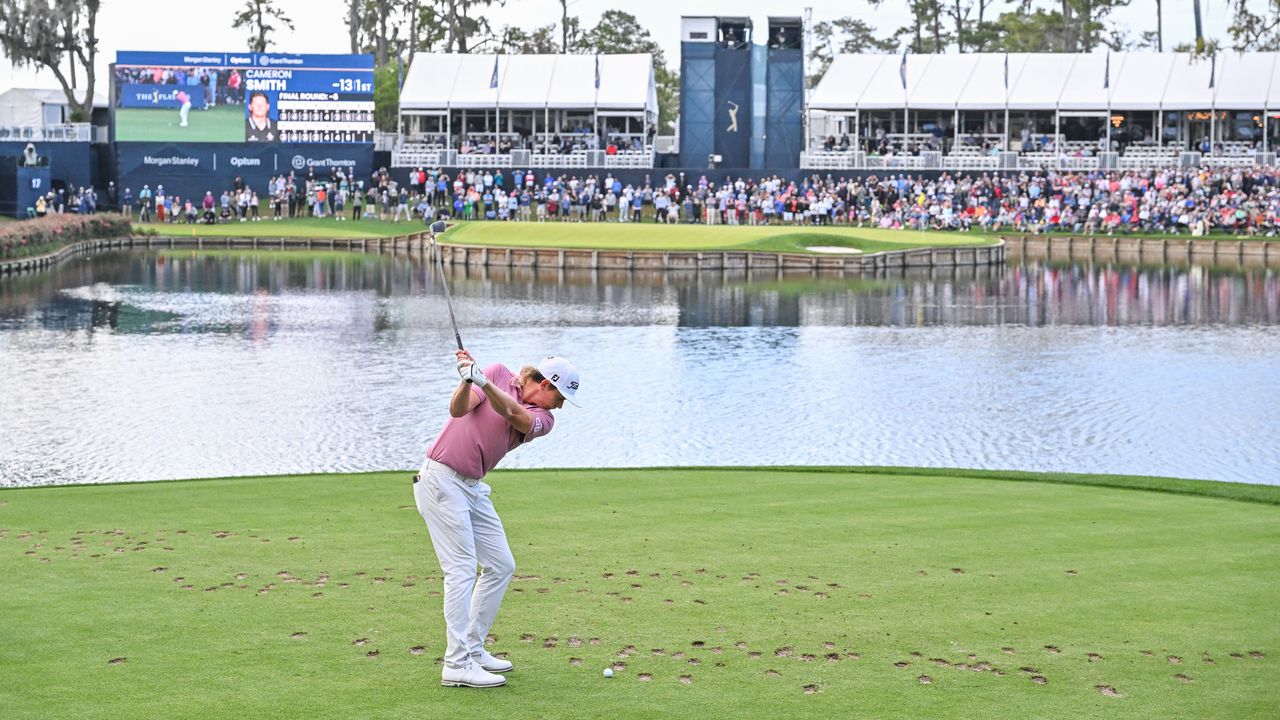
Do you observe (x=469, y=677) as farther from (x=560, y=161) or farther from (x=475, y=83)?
(x=475, y=83)

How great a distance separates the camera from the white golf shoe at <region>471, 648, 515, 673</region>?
29.5ft

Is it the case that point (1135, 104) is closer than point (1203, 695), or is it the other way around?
point (1203, 695)

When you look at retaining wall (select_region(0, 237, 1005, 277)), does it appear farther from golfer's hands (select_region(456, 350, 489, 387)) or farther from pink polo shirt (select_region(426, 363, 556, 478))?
golfer's hands (select_region(456, 350, 489, 387))

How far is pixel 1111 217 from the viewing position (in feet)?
217

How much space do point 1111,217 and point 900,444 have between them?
151 ft

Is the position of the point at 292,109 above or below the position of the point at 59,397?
above

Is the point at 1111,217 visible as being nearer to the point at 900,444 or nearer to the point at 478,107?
the point at 478,107

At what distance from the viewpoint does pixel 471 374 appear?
27.7 feet

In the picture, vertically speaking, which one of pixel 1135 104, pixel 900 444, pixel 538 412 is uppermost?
pixel 1135 104

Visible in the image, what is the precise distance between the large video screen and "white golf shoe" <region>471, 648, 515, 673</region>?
68705 mm

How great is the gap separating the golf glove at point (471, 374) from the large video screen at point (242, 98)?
226 ft

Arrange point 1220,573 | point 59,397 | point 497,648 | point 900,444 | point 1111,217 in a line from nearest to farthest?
point 497,648 < point 1220,573 < point 900,444 < point 59,397 < point 1111,217

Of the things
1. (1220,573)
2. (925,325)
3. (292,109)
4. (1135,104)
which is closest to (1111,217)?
(1135,104)

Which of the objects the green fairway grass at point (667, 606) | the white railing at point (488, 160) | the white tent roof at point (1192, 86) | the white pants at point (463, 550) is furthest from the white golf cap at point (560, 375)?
the white tent roof at point (1192, 86)
